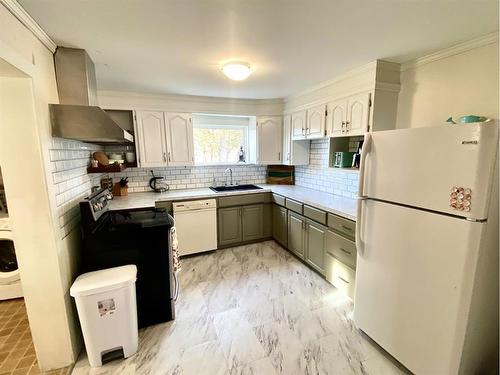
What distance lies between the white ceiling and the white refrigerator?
0.74 metres

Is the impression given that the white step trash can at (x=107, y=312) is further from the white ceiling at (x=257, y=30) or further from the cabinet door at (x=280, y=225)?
the cabinet door at (x=280, y=225)

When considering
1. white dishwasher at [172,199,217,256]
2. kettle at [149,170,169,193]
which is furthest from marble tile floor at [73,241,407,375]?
kettle at [149,170,169,193]

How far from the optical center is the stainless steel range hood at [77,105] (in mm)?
1719

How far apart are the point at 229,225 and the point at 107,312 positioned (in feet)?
6.62

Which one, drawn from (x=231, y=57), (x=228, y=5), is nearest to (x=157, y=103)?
(x=231, y=57)

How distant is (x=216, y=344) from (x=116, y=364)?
0.73m

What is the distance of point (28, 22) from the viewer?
1434 millimetres

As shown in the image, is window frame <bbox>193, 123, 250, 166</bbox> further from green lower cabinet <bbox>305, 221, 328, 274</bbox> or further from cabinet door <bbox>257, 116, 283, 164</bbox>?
green lower cabinet <bbox>305, 221, 328, 274</bbox>

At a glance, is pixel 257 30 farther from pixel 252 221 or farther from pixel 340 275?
pixel 252 221

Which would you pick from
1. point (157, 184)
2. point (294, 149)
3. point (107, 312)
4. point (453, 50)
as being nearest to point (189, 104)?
point (157, 184)

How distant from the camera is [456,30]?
165 centimetres

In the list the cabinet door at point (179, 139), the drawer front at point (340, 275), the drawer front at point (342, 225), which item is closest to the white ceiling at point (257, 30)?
the cabinet door at point (179, 139)

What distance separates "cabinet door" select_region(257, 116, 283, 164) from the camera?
3.89m

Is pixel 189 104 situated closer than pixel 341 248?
No
